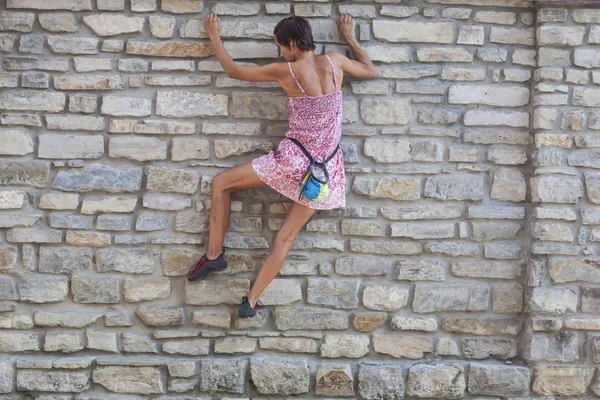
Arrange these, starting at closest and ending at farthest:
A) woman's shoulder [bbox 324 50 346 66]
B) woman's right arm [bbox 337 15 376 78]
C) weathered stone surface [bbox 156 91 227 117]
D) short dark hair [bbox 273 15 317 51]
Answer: short dark hair [bbox 273 15 317 51], woman's shoulder [bbox 324 50 346 66], woman's right arm [bbox 337 15 376 78], weathered stone surface [bbox 156 91 227 117]

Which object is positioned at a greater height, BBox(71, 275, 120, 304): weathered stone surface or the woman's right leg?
the woman's right leg

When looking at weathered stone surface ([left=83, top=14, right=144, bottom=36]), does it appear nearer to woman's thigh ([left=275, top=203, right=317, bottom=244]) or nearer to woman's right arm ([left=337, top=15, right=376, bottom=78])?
woman's right arm ([left=337, top=15, right=376, bottom=78])

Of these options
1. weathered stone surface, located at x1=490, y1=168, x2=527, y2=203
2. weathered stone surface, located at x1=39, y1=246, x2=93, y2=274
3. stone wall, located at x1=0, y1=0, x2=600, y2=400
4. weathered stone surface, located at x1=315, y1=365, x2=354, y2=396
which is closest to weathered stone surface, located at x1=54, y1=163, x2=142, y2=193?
stone wall, located at x1=0, y1=0, x2=600, y2=400

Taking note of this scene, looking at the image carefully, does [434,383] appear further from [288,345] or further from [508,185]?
[508,185]

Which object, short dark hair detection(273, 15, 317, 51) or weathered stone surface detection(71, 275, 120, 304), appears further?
weathered stone surface detection(71, 275, 120, 304)

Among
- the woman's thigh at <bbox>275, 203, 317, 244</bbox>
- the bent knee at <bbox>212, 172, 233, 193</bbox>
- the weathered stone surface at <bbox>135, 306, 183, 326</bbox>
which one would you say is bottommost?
the weathered stone surface at <bbox>135, 306, 183, 326</bbox>

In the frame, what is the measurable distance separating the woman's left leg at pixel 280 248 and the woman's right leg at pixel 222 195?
0.85 ft

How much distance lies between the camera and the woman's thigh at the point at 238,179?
3852 mm

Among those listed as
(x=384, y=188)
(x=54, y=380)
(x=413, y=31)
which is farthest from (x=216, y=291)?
(x=413, y=31)

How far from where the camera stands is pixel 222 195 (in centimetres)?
390

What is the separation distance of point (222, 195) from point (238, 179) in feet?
0.43

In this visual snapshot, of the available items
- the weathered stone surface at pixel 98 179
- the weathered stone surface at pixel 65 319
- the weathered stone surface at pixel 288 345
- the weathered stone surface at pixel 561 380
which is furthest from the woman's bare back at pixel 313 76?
the weathered stone surface at pixel 561 380

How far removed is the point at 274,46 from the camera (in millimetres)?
4027

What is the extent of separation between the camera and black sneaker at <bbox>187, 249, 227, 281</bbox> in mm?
3896
